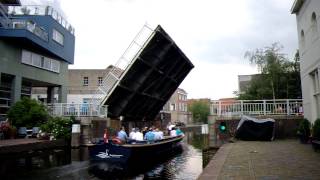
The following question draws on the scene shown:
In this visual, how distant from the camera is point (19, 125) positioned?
20.9 meters

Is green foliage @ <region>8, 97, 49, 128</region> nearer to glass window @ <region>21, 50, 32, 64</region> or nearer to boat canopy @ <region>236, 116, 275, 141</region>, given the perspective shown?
glass window @ <region>21, 50, 32, 64</region>

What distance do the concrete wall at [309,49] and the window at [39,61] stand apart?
16.8 m

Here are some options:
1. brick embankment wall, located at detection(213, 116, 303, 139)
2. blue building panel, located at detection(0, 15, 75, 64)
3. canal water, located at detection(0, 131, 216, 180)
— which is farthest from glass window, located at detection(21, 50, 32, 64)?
brick embankment wall, located at detection(213, 116, 303, 139)

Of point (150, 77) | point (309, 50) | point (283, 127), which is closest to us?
point (309, 50)

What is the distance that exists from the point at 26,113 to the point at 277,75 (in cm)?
1796

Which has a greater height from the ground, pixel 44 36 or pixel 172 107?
pixel 44 36

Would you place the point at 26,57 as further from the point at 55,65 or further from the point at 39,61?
the point at 55,65

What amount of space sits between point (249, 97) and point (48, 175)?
22041 millimetres

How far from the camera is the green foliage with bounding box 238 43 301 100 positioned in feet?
87.8

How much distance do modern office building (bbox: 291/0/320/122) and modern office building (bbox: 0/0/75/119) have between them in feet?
49.6

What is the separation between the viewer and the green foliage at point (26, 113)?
20688mm

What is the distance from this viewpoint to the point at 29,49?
78.0ft

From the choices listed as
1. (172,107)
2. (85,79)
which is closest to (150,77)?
(85,79)

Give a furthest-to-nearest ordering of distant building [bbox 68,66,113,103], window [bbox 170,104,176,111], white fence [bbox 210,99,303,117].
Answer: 1. window [bbox 170,104,176,111]
2. distant building [bbox 68,66,113,103]
3. white fence [bbox 210,99,303,117]
